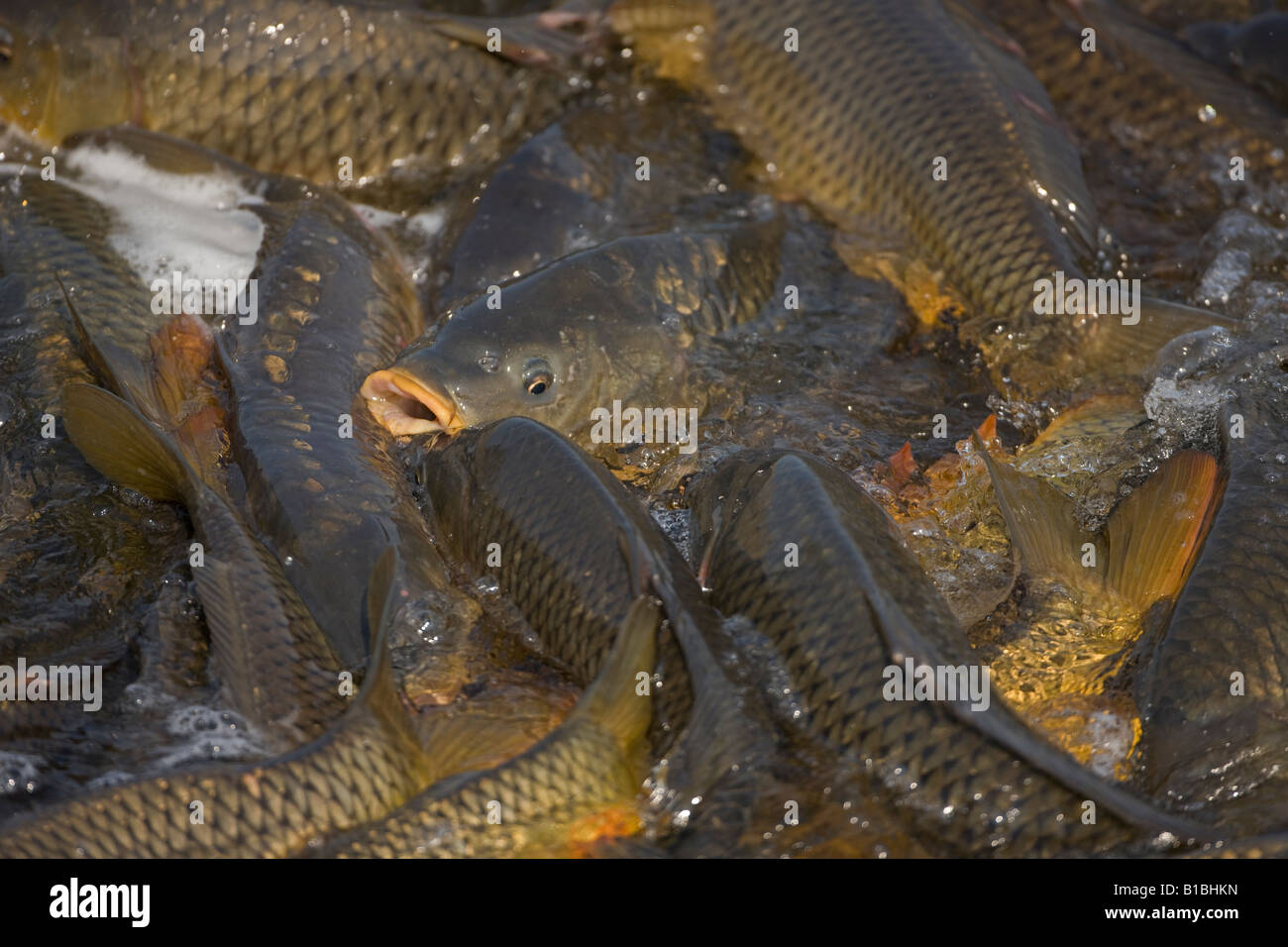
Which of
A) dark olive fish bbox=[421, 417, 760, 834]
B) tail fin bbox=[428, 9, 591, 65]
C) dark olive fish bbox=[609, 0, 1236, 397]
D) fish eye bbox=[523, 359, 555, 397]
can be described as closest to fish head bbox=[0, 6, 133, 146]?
tail fin bbox=[428, 9, 591, 65]

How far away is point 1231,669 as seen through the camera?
283cm

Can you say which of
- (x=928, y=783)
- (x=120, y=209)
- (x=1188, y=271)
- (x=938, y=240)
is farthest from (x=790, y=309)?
(x=120, y=209)

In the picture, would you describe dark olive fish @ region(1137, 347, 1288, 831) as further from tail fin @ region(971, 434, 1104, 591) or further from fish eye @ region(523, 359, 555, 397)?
fish eye @ region(523, 359, 555, 397)

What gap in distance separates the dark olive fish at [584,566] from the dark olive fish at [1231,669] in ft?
3.00

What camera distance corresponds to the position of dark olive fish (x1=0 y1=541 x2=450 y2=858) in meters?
2.48

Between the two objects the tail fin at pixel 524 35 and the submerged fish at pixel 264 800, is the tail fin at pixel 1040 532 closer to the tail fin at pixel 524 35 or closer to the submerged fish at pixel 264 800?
the submerged fish at pixel 264 800

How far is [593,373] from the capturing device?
12.4 feet

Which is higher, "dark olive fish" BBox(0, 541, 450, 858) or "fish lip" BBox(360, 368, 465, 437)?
"fish lip" BBox(360, 368, 465, 437)

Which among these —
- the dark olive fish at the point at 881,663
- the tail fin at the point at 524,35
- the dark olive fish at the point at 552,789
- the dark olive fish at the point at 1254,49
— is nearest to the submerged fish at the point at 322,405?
the dark olive fish at the point at 552,789

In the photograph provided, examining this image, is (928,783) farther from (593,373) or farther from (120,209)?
(120,209)

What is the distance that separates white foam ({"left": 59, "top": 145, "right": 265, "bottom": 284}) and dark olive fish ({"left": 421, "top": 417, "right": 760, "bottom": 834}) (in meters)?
1.37

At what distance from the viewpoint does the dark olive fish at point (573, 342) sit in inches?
142

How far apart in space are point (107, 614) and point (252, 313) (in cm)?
109

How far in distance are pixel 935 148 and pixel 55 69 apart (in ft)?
10.5
